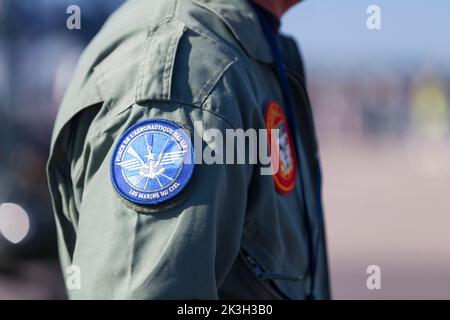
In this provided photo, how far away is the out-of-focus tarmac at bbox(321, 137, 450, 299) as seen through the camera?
240 inches

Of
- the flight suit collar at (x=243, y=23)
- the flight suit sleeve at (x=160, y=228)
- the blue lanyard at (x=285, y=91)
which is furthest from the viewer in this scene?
the blue lanyard at (x=285, y=91)

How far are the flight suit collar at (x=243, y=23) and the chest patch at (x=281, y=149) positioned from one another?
0.37ft

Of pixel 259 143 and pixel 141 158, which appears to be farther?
pixel 259 143

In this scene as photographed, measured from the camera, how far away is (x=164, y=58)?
4.97 feet

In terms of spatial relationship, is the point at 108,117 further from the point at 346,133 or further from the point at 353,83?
the point at 353,83

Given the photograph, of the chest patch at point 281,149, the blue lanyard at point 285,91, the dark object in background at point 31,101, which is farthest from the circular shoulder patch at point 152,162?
the dark object in background at point 31,101

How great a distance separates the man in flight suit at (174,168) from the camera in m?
1.42

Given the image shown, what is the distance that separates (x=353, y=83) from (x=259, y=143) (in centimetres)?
2138

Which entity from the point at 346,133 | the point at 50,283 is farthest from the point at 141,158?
the point at 346,133

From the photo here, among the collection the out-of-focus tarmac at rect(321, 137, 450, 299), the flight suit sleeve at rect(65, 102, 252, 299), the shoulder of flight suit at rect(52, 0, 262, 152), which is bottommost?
the out-of-focus tarmac at rect(321, 137, 450, 299)

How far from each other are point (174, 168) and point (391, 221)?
7.52m

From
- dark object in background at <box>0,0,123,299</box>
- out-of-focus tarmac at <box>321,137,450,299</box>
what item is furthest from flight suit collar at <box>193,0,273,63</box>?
out-of-focus tarmac at <box>321,137,450,299</box>

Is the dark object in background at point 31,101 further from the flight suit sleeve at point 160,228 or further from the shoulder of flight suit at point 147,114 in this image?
the flight suit sleeve at point 160,228

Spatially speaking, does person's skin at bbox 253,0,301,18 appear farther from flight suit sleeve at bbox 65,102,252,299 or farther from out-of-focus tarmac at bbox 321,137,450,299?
out-of-focus tarmac at bbox 321,137,450,299
